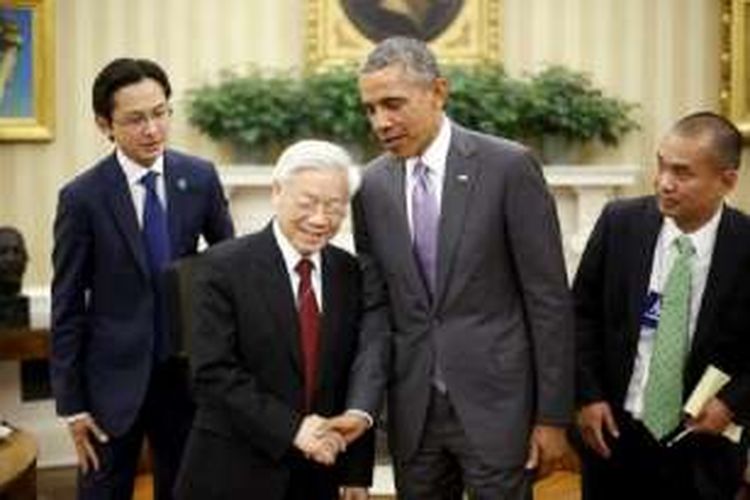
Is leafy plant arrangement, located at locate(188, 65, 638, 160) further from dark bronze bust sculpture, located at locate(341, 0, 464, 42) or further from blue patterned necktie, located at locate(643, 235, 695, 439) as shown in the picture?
blue patterned necktie, located at locate(643, 235, 695, 439)

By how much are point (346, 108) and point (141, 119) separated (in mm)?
3128

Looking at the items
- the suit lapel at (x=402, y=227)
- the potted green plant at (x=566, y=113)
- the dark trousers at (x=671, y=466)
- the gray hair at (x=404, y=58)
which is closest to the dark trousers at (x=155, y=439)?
the suit lapel at (x=402, y=227)

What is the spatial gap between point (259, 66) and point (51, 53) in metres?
1.07

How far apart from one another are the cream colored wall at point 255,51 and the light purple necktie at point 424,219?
12.4 feet

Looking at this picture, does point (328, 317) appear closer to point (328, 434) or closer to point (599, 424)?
point (328, 434)

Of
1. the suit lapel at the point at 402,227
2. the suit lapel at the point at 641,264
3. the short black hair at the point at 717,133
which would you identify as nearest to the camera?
the suit lapel at the point at 402,227

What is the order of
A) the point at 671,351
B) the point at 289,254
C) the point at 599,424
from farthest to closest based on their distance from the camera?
the point at 599,424, the point at 671,351, the point at 289,254

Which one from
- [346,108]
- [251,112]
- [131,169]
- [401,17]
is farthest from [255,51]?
[131,169]

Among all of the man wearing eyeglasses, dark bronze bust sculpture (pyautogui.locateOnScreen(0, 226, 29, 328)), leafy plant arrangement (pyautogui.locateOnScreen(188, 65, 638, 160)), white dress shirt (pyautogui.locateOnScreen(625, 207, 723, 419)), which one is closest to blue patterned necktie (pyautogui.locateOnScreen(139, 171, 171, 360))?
the man wearing eyeglasses

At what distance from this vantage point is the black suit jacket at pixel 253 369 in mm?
2537

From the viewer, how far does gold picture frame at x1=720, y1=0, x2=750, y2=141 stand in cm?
630

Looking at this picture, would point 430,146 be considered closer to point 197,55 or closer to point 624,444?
point 624,444

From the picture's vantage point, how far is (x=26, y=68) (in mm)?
6137

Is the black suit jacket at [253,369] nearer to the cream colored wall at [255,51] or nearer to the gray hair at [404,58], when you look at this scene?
the gray hair at [404,58]
